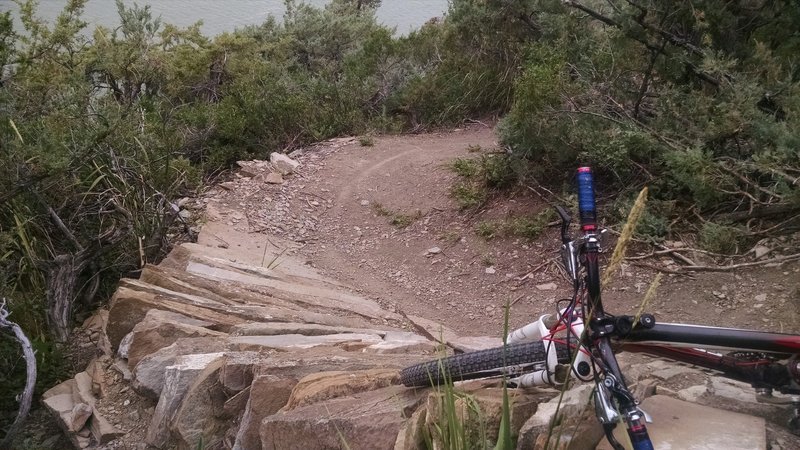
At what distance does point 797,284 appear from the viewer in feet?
14.3

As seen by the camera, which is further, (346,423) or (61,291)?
(61,291)

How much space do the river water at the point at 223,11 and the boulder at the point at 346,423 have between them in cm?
1456

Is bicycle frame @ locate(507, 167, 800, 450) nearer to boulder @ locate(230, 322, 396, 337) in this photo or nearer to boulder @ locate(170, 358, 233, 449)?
boulder @ locate(170, 358, 233, 449)

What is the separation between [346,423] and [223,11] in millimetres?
18573

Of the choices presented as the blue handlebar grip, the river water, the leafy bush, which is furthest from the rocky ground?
the river water

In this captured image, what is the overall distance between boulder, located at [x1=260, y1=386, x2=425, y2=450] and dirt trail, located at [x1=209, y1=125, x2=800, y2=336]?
2.68 meters

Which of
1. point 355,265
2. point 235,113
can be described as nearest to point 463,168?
point 355,265

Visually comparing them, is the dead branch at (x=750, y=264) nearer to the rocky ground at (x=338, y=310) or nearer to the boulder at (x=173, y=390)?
the rocky ground at (x=338, y=310)

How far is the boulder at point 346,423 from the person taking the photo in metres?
2.32

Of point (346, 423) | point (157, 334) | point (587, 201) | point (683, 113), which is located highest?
point (587, 201)

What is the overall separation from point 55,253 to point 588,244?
4826mm

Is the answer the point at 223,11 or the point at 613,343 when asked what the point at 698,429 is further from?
the point at 223,11

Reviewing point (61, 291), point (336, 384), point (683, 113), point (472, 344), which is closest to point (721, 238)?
point (683, 113)

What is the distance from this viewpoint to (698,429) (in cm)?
208
